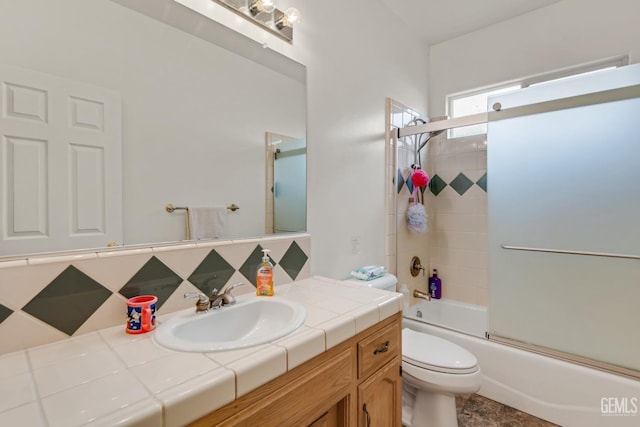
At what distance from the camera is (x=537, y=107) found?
178 cm

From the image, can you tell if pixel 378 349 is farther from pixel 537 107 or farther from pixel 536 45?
pixel 536 45

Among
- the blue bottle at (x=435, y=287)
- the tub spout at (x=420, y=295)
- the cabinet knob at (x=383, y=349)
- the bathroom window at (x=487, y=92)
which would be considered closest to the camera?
the cabinet knob at (x=383, y=349)

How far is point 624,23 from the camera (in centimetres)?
191

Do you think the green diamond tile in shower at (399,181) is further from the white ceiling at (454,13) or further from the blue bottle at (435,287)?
the white ceiling at (454,13)

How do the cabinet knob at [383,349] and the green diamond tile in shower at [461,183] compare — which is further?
the green diamond tile in shower at [461,183]

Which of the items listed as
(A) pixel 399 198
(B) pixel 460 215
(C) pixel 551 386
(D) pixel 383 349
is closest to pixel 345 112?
(A) pixel 399 198

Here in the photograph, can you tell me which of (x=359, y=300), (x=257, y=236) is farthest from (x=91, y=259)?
(x=359, y=300)

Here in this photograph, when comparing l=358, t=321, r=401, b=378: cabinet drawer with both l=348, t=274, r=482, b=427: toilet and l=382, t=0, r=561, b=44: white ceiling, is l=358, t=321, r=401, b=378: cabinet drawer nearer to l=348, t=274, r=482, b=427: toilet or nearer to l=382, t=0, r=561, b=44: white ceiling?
l=348, t=274, r=482, b=427: toilet

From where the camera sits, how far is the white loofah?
2318 mm

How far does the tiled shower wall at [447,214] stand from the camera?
7.47ft

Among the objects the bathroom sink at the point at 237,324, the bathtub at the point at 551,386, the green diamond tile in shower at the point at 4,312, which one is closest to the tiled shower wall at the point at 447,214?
the bathtub at the point at 551,386

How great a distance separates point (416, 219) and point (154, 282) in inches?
74.3

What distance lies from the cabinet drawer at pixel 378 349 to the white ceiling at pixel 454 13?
2201mm

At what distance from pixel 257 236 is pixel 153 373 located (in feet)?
2.39
